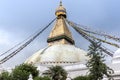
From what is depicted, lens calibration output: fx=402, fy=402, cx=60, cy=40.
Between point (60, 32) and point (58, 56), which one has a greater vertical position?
point (60, 32)

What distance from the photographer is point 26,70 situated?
65500mm

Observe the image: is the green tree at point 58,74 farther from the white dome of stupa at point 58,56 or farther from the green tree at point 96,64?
the white dome of stupa at point 58,56

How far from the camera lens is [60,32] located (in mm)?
91750

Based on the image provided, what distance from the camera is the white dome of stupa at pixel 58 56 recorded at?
3115 inches

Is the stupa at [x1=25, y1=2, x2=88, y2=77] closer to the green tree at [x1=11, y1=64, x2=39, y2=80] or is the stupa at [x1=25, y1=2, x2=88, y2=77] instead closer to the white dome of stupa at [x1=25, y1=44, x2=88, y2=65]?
the white dome of stupa at [x1=25, y1=44, x2=88, y2=65]

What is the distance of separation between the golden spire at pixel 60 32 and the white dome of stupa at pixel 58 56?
16.6 ft

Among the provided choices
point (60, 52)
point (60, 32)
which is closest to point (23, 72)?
point (60, 52)

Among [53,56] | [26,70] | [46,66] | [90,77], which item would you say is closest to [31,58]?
[53,56]

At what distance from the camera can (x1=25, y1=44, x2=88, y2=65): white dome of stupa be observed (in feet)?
260

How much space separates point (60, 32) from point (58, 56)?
1215 centimetres

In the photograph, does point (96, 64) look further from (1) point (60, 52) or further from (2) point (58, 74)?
(1) point (60, 52)

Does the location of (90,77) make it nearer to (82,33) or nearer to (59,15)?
(82,33)

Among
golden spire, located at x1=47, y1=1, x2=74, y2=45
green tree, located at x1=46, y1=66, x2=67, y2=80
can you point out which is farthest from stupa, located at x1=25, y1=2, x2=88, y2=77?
green tree, located at x1=46, y1=66, x2=67, y2=80

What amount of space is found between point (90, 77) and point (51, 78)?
911 centimetres
